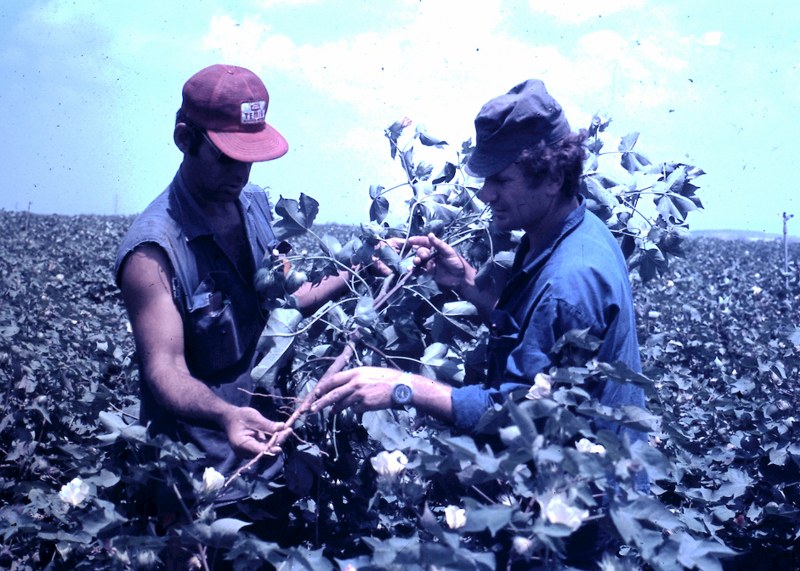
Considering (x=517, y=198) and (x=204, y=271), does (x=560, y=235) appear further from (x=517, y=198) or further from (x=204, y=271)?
(x=204, y=271)

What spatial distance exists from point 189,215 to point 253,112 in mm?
337

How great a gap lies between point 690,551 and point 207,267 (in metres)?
1.45

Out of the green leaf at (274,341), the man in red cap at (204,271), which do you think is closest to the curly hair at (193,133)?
the man in red cap at (204,271)

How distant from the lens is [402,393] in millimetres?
1917

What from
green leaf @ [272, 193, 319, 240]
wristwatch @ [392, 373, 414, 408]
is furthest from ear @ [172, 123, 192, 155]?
wristwatch @ [392, 373, 414, 408]

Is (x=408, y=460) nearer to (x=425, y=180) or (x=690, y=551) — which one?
(x=690, y=551)

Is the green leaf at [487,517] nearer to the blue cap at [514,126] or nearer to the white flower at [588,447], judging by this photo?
the white flower at [588,447]

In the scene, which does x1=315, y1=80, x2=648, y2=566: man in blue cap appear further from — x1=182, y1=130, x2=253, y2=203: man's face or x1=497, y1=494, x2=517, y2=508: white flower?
x1=182, y1=130, x2=253, y2=203: man's face

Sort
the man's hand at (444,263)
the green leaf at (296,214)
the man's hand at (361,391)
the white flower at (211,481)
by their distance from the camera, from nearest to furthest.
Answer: the white flower at (211,481) < the man's hand at (361,391) < the green leaf at (296,214) < the man's hand at (444,263)

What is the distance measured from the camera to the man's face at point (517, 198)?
2.03m

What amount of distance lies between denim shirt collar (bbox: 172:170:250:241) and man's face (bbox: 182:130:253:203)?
1.2 inches

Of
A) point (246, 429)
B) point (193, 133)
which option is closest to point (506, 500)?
point (246, 429)

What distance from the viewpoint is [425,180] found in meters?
2.71

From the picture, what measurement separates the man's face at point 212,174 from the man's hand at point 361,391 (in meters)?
0.67
